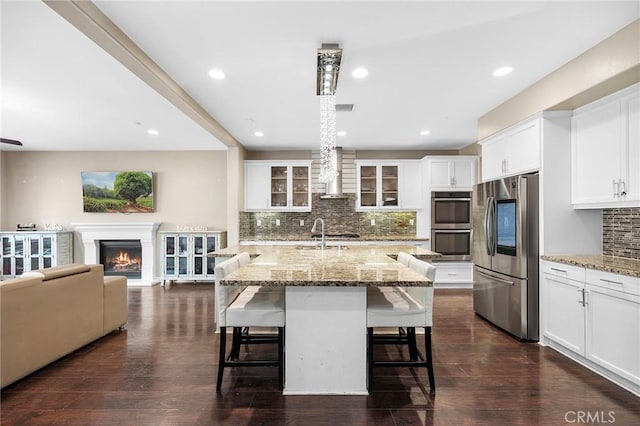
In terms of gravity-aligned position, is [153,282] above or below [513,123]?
below

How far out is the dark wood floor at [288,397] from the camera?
210 centimetres

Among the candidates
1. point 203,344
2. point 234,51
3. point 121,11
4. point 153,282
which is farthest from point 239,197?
point 121,11

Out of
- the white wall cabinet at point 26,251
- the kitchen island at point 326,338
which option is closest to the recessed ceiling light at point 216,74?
the kitchen island at point 326,338

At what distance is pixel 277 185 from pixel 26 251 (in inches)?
184

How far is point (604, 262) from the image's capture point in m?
2.76

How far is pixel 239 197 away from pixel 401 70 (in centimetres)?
367

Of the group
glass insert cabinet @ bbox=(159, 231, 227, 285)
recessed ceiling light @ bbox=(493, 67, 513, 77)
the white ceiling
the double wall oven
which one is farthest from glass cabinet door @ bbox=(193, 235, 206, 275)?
recessed ceiling light @ bbox=(493, 67, 513, 77)

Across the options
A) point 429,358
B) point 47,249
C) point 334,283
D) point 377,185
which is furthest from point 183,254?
point 429,358

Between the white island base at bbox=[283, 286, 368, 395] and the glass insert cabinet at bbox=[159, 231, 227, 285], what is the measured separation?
4185 millimetres

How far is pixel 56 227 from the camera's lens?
6.43 meters

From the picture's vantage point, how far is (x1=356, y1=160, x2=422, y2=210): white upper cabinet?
627 cm

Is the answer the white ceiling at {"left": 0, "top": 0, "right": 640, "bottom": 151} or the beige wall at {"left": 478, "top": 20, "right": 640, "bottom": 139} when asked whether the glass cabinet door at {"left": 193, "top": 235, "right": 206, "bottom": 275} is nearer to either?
the white ceiling at {"left": 0, "top": 0, "right": 640, "bottom": 151}

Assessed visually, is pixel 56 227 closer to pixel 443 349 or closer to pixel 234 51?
pixel 234 51

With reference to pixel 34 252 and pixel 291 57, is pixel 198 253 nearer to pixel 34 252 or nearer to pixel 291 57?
pixel 34 252
